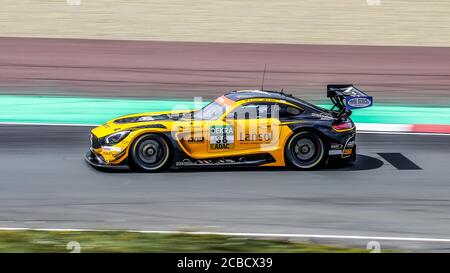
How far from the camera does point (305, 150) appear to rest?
13.3 meters

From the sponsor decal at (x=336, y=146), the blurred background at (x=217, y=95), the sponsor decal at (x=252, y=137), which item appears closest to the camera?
the blurred background at (x=217, y=95)

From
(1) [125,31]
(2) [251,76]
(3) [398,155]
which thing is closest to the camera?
(3) [398,155]

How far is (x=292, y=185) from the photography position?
12.5 m

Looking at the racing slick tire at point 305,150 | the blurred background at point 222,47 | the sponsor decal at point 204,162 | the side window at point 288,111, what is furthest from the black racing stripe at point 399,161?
the blurred background at point 222,47

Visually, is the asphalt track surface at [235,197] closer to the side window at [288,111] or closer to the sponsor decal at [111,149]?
the sponsor decal at [111,149]

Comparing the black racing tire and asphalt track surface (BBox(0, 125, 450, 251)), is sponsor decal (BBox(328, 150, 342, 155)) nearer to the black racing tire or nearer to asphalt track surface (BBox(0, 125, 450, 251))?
asphalt track surface (BBox(0, 125, 450, 251))

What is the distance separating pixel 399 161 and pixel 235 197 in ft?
12.2

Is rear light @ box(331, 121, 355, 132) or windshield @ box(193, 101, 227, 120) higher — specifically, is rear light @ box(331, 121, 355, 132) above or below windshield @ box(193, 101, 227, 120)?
below

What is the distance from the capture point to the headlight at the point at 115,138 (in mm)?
12945

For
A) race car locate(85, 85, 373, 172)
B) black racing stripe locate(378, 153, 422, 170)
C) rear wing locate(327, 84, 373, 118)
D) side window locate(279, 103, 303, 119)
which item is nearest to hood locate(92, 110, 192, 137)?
race car locate(85, 85, 373, 172)

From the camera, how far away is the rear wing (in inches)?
535

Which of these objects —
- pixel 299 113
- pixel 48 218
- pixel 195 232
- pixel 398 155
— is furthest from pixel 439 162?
pixel 48 218

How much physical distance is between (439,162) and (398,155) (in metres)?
0.77
